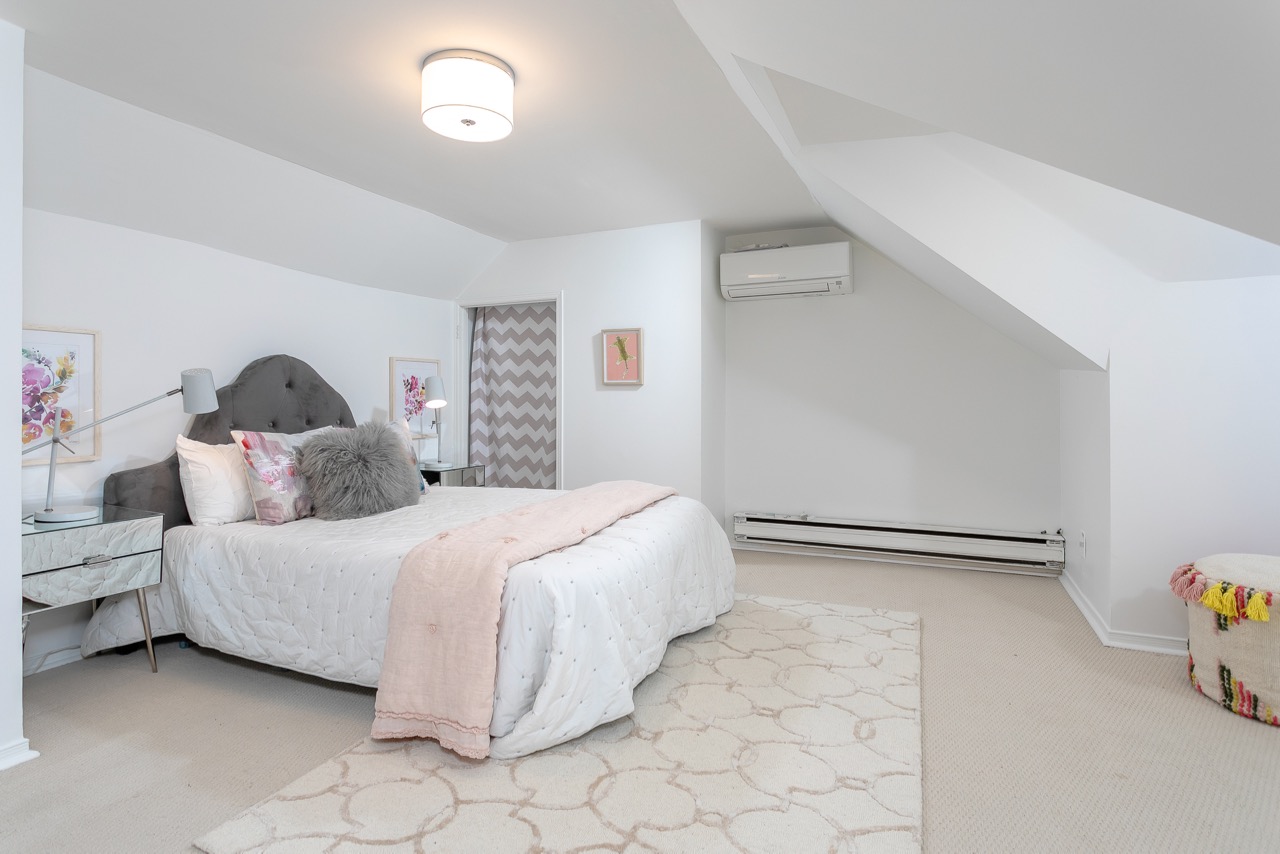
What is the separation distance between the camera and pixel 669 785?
189 cm

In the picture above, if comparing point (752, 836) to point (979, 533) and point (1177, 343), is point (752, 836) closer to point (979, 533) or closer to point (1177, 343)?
point (1177, 343)

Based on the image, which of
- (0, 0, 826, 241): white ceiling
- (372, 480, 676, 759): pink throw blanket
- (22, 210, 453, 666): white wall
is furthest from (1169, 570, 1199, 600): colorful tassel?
(22, 210, 453, 666): white wall

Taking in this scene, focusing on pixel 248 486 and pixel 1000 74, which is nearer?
pixel 1000 74

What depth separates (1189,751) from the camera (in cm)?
207

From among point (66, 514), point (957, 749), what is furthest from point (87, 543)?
point (957, 749)

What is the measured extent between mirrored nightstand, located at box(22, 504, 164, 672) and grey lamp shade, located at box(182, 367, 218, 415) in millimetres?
443

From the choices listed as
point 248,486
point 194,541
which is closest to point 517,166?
point 248,486

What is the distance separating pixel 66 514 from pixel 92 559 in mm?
217

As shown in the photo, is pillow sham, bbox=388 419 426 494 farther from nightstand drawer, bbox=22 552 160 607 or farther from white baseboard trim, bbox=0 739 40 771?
white baseboard trim, bbox=0 739 40 771

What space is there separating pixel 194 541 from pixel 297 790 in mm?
1317

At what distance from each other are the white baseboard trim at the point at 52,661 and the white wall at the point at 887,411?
3.69 m

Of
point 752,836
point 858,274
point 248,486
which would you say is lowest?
point 752,836

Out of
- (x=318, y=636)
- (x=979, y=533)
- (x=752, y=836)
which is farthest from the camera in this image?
(x=979, y=533)

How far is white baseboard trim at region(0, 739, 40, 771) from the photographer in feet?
6.62
